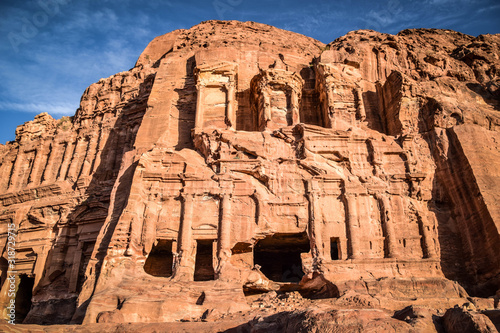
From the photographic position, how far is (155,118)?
26766mm

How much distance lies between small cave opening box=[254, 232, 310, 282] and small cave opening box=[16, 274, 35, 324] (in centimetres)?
1456

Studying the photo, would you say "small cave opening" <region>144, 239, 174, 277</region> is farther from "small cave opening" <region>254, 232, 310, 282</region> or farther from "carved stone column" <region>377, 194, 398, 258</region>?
"carved stone column" <region>377, 194, 398, 258</region>

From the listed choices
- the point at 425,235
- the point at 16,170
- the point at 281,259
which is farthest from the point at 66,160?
the point at 425,235

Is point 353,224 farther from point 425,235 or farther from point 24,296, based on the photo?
point 24,296

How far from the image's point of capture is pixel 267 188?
2089cm

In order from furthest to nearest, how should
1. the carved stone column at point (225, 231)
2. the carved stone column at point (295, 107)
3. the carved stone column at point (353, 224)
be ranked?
1. the carved stone column at point (295, 107)
2. the carved stone column at point (353, 224)
3. the carved stone column at point (225, 231)

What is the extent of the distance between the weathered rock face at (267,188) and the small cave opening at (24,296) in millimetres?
116

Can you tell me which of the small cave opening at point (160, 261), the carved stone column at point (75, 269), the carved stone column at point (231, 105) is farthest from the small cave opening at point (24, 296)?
the carved stone column at point (231, 105)

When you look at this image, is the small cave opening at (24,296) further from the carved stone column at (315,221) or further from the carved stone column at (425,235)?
the carved stone column at (425,235)

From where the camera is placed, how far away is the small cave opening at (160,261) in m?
20.9

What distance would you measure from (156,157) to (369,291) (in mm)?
12280

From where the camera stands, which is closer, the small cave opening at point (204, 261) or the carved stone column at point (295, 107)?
the small cave opening at point (204, 261)

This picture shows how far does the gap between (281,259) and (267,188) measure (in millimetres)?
5116

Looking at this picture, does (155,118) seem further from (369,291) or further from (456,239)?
(456,239)
